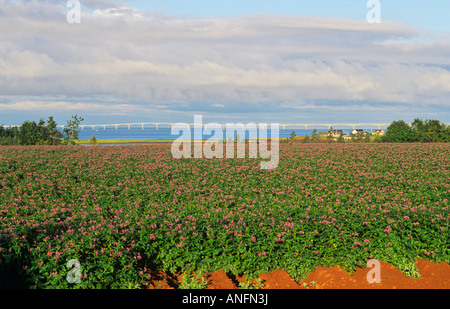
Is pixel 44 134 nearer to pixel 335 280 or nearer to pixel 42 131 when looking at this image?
pixel 42 131

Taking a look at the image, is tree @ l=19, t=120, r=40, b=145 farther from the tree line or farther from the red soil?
the red soil

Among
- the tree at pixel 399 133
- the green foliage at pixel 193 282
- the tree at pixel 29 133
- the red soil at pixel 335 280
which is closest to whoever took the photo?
the green foliage at pixel 193 282

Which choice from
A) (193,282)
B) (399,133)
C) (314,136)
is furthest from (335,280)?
(399,133)

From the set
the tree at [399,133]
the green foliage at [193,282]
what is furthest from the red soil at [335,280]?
the tree at [399,133]

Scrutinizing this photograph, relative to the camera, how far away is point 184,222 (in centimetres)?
1179

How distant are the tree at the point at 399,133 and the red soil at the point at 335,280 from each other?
40.7m

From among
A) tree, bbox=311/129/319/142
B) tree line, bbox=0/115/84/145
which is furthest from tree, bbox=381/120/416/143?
tree line, bbox=0/115/84/145

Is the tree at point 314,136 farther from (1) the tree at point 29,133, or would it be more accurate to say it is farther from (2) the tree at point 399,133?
(1) the tree at point 29,133

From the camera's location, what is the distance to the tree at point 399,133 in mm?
48531

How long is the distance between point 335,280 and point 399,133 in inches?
1684

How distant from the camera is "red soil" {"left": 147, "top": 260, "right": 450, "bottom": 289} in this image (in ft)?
33.5
